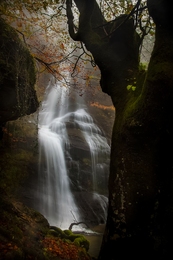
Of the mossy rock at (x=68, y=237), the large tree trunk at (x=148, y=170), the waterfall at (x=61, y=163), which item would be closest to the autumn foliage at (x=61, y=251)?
the mossy rock at (x=68, y=237)

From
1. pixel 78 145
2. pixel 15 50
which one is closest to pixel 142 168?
pixel 15 50

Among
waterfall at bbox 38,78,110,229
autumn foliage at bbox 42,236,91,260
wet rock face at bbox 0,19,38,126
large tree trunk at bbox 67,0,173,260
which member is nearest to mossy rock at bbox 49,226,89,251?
autumn foliage at bbox 42,236,91,260

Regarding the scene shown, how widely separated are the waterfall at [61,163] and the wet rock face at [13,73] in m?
5.84

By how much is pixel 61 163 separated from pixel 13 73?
27.7 ft

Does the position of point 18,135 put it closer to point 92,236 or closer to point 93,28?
point 92,236

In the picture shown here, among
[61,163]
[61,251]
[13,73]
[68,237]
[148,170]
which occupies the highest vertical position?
[13,73]

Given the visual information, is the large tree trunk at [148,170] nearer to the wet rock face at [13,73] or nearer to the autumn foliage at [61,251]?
the autumn foliage at [61,251]

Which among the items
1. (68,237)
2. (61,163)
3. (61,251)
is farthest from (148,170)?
(61,163)

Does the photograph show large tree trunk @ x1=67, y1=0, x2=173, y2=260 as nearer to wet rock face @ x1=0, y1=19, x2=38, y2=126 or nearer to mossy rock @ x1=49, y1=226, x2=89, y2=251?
mossy rock @ x1=49, y1=226, x2=89, y2=251

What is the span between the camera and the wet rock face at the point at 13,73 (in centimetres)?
621

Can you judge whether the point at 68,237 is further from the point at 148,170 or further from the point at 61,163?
the point at 61,163

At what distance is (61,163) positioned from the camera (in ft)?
45.1

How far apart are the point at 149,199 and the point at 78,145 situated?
1277cm

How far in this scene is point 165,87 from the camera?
2.88 meters
